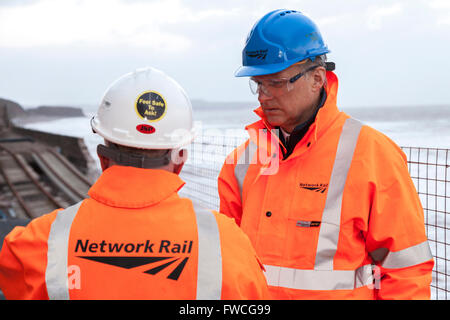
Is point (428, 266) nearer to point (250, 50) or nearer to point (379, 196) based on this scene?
point (379, 196)

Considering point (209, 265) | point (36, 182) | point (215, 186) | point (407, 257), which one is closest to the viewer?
point (209, 265)

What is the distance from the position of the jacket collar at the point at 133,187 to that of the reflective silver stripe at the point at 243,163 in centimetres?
104

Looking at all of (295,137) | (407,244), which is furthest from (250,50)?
(407,244)

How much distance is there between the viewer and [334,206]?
223 centimetres

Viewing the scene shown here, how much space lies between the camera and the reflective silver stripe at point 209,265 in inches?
58.5

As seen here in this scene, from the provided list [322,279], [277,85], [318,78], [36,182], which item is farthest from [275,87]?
[36,182]

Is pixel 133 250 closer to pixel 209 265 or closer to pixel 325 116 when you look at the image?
pixel 209 265

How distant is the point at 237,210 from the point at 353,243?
0.82 metres

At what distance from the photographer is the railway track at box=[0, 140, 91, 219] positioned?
12638 mm

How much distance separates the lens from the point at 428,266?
2.16m

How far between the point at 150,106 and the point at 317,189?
103 cm

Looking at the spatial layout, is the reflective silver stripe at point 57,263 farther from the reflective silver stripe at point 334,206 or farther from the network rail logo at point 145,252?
the reflective silver stripe at point 334,206

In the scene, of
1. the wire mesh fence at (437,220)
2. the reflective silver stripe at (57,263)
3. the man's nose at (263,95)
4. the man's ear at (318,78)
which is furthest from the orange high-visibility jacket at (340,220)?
the wire mesh fence at (437,220)

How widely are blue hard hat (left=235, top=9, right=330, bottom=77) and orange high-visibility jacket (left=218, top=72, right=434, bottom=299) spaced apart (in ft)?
1.03
